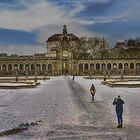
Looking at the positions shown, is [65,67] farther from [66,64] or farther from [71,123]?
[71,123]

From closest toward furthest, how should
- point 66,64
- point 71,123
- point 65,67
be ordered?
point 71,123, point 65,67, point 66,64

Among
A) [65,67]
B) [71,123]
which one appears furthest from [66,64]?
[71,123]

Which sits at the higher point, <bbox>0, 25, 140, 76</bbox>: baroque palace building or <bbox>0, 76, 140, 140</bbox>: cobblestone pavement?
<bbox>0, 25, 140, 76</bbox>: baroque palace building

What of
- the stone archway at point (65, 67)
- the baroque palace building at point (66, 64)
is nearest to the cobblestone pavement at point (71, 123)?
the baroque palace building at point (66, 64)

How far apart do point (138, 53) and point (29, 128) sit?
178004 mm

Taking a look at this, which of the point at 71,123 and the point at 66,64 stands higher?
the point at 66,64

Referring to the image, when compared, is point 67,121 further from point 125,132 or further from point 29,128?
point 125,132

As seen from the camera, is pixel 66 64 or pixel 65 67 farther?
pixel 66 64

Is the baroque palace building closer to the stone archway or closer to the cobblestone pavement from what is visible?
the stone archway

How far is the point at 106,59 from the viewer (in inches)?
6383

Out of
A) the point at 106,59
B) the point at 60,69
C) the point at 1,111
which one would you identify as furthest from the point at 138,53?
the point at 1,111

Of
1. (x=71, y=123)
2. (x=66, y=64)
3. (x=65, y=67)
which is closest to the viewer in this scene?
(x=71, y=123)

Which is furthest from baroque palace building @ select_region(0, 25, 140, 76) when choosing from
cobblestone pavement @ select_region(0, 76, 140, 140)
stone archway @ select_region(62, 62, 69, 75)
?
cobblestone pavement @ select_region(0, 76, 140, 140)

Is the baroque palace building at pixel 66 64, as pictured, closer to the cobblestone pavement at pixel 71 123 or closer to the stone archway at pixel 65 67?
the stone archway at pixel 65 67
